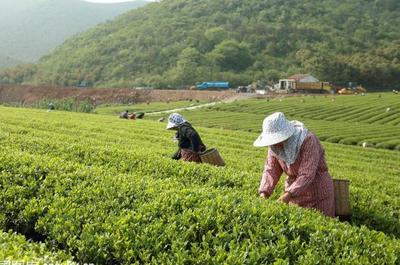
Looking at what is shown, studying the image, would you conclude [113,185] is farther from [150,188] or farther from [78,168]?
[78,168]

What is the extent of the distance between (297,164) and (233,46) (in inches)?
4002

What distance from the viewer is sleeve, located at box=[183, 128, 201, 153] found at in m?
9.15

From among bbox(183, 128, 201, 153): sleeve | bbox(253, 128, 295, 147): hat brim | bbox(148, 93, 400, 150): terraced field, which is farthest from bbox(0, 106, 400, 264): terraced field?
bbox(148, 93, 400, 150): terraced field

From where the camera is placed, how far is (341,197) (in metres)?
6.49

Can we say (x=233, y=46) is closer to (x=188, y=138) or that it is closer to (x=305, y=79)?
(x=305, y=79)

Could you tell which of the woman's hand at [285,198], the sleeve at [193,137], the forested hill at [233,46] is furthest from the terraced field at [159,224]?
the forested hill at [233,46]

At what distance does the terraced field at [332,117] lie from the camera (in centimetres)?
3189

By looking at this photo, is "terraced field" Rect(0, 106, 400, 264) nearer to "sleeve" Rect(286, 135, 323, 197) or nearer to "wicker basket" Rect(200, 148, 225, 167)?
"sleeve" Rect(286, 135, 323, 197)

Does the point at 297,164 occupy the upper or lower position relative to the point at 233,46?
lower

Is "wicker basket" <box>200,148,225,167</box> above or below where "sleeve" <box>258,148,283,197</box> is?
below

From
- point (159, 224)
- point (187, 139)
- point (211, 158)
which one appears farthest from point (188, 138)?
point (159, 224)

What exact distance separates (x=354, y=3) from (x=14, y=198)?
155 metres

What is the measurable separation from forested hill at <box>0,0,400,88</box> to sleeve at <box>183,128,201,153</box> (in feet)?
251

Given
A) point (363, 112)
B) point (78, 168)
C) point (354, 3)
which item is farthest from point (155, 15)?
point (78, 168)
